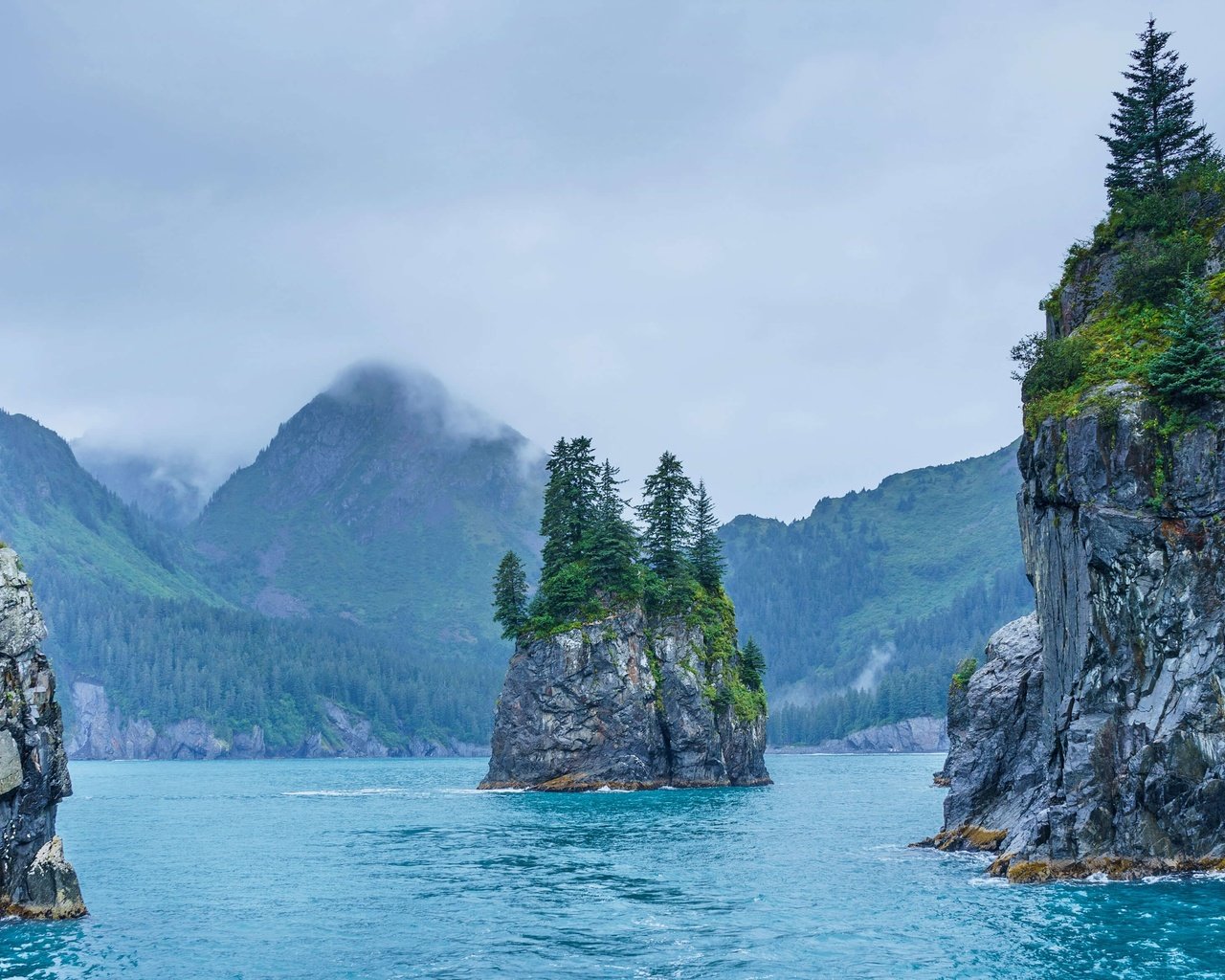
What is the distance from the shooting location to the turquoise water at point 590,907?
36.0m

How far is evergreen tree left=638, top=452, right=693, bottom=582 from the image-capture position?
135875mm

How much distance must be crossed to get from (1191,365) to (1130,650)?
13012 millimetres

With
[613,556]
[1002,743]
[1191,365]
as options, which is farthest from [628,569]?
[1191,365]

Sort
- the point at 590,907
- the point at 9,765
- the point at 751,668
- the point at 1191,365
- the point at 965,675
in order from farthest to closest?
the point at 751,668 < the point at 965,675 < the point at 1191,365 < the point at 590,907 < the point at 9,765

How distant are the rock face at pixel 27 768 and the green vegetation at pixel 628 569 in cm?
8350

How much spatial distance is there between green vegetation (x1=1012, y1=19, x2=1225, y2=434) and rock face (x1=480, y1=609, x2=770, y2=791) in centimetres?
7016

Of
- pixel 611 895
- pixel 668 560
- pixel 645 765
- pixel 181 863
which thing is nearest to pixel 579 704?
pixel 645 765

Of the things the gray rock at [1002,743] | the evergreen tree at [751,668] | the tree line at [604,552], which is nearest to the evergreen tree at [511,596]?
the tree line at [604,552]

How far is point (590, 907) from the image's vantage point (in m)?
46.4

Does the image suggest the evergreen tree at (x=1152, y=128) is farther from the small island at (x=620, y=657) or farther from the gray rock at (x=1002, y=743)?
the small island at (x=620, y=657)

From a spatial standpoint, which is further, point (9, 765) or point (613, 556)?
point (613, 556)

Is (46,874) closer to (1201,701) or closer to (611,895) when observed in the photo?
(611,895)

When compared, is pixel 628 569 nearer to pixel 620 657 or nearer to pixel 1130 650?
pixel 620 657

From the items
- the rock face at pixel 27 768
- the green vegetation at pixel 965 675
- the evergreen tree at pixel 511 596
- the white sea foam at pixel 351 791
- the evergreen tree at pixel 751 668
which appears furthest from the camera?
the evergreen tree at pixel 751 668
